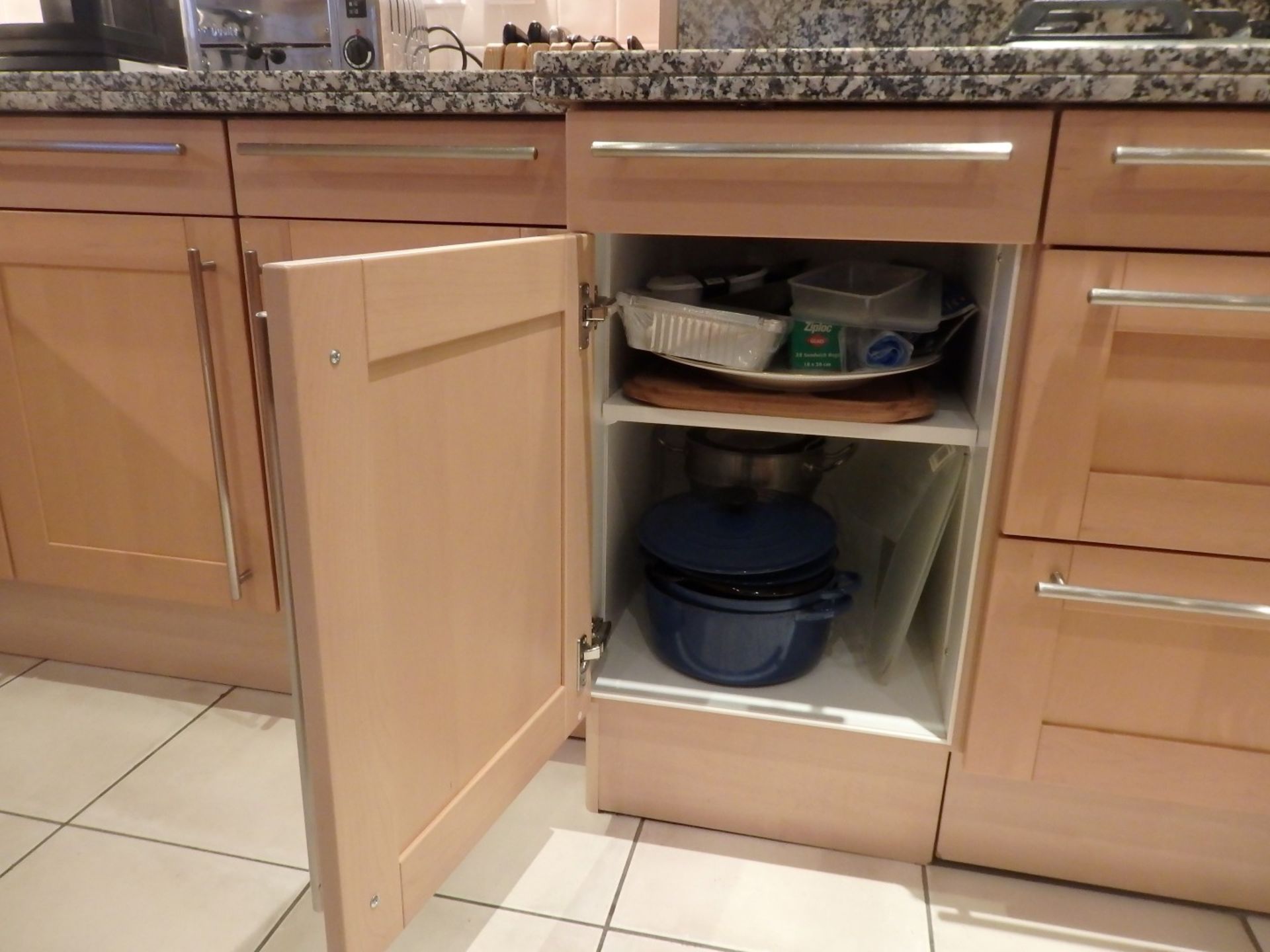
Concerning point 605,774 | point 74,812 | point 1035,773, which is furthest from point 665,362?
point 74,812

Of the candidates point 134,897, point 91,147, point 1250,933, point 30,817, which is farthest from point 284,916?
point 1250,933

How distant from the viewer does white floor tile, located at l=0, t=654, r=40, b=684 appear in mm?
1504

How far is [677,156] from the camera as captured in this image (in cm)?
90

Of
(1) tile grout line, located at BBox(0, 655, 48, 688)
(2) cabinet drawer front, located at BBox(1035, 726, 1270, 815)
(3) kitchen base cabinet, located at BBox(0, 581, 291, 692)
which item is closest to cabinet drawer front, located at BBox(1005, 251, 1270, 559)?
(2) cabinet drawer front, located at BBox(1035, 726, 1270, 815)

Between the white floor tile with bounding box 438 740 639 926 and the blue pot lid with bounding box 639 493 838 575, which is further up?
the blue pot lid with bounding box 639 493 838 575

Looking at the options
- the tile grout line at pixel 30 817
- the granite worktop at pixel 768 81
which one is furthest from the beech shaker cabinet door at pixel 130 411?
the tile grout line at pixel 30 817

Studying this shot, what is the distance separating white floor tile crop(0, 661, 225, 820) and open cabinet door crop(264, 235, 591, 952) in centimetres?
72

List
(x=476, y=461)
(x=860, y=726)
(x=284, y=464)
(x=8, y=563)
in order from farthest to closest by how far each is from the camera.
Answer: (x=8, y=563) < (x=860, y=726) < (x=476, y=461) < (x=284, y=464)

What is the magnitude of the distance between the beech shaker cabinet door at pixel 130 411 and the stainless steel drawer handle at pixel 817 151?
0.61 m

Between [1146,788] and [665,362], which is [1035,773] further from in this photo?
[665,362]

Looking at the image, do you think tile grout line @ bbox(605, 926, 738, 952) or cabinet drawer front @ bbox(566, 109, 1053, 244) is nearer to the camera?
cabinet drawer front @ bbox(566, 109, 1053, 244)

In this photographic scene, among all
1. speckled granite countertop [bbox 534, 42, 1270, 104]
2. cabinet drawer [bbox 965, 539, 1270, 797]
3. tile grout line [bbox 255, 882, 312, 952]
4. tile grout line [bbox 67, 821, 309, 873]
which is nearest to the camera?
speckled granite countertop [bbox 534, 42, 1270, 104]

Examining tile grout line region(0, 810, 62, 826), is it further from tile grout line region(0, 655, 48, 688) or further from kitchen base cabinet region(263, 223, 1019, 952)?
kitchen base cabinet region(263, 223, 1019, 952)

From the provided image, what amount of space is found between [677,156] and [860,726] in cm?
70
